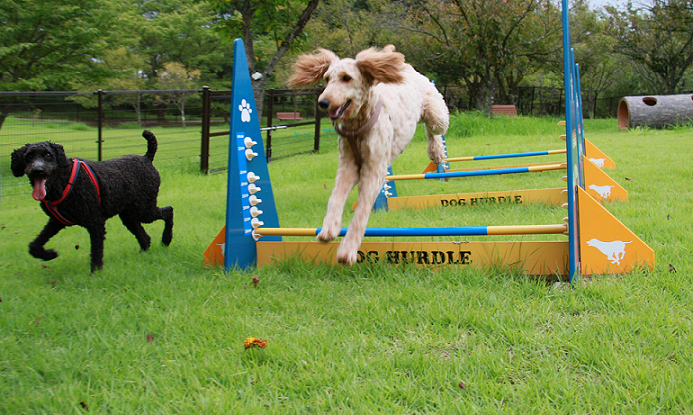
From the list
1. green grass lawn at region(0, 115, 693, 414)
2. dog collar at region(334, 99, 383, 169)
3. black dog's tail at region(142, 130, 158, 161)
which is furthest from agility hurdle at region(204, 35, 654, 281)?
black dog's tail at region(142, 130, 158, 161)

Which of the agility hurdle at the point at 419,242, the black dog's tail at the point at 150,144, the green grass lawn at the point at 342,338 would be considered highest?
the black dog's tail at the point at 150,144

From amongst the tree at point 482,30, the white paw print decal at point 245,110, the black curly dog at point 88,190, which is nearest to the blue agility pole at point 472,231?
the white paw print decal at point 245,110

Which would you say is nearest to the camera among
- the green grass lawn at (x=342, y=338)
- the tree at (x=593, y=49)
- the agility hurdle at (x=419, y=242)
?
the green grass lawn at (x=342, y=338)

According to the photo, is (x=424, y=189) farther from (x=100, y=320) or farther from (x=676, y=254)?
(x=100, y=320)

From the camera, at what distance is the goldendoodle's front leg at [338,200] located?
284cm

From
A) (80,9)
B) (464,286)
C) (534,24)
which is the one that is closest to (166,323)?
(464,286)

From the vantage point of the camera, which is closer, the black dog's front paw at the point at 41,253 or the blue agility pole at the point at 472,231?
the blue agility pole at the point at 472,231

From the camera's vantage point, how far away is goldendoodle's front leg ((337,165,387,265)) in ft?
9.16

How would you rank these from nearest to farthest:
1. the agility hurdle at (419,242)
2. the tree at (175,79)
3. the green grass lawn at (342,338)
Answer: the green grass lawn at (342,338)
the agility hurdle at (419,242)
the tree at (175,79)

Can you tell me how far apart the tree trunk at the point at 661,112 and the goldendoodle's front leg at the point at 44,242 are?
14985 mm

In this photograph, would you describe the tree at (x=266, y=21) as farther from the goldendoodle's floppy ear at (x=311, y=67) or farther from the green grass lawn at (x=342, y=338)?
the green grass lawn at (x=342, y=338)

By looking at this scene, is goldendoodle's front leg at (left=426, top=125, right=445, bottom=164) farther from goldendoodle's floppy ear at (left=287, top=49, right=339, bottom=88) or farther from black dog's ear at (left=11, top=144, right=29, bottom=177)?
black dog's ear at (left=11, top=144, right=29, bottom=177)

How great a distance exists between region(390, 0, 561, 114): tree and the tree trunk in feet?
16.0

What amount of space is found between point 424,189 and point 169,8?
35.8 meters
